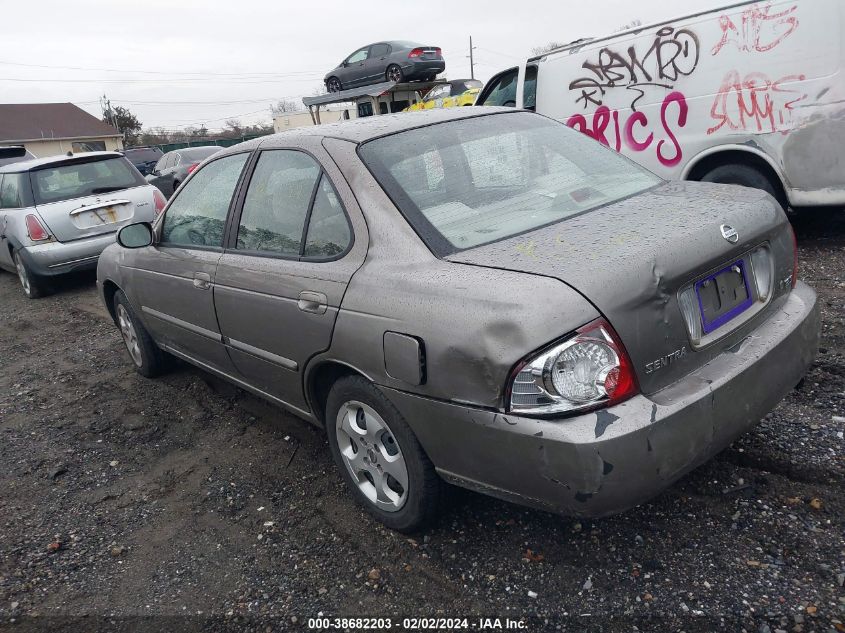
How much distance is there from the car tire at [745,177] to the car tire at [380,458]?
174 inches

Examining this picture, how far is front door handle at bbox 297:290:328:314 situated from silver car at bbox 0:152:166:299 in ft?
20.1

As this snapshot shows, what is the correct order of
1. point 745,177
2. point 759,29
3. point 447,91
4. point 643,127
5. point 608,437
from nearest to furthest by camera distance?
point 608,437 < point 759,29 < point 745,177 < point 643,127 < point 447,91

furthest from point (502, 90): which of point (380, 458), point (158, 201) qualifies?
point (380, 458)

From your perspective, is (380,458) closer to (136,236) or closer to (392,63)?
(136,236)

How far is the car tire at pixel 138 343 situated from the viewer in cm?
467

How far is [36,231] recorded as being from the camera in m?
7.81

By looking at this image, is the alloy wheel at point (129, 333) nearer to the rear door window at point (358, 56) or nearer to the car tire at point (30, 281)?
the car tire at point (30, 281)

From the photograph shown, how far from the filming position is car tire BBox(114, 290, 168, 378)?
467 cm

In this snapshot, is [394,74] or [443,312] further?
[394,74]

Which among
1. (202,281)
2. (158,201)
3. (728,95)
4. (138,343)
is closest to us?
(202,281)

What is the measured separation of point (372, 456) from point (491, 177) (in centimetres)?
128

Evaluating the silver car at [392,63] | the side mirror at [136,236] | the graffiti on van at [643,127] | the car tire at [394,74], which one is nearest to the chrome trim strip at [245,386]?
the side mirror at [136,236]

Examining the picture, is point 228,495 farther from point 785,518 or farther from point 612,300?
point 785,518

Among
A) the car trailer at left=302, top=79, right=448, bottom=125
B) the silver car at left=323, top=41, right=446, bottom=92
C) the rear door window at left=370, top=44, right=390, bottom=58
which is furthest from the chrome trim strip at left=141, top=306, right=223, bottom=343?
the rear door window at left=370, top=44, right=390, bottom=58
